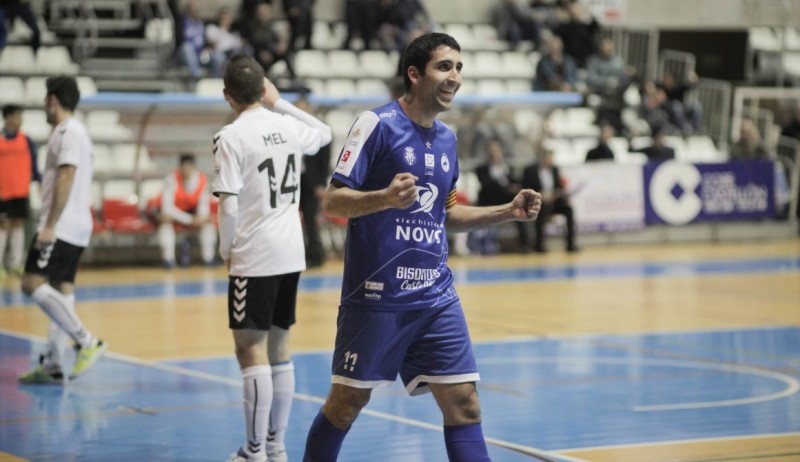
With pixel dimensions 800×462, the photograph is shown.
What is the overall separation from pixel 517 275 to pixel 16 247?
286 inches

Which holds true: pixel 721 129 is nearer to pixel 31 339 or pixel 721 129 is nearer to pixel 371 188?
pixel 31 339

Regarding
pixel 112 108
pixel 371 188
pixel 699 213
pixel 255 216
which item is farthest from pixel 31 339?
pixel 699 213

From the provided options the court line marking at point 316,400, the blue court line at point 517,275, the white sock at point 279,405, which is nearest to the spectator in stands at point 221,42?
the blue court line at point 517,275

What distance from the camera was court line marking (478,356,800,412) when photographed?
30.1ft

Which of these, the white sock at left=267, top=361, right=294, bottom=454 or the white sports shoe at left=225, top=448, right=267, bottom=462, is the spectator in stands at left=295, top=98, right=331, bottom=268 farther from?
the white sports shoe at left=225, top=448, right=267, bottom=462

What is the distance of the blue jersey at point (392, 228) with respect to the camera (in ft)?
18.9

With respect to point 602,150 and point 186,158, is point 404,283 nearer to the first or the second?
point 186,158

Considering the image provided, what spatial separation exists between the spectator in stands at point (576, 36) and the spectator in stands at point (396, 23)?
3.46 meters

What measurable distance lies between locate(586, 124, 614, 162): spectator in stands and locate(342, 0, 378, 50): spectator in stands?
5.13m

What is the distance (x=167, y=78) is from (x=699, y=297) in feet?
35.7

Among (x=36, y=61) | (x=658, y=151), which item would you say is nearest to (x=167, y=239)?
(x=36, y=61)

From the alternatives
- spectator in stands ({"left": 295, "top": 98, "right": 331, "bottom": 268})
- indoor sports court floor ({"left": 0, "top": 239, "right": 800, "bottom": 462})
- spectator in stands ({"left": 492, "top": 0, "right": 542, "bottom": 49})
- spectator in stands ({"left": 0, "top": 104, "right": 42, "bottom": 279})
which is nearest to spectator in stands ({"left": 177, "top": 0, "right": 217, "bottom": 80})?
spectator in stands ({"left": 295, "top": 98, "right": 331, "bottom": 268})

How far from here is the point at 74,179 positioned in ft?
31.8

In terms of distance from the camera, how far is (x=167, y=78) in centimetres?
2305
